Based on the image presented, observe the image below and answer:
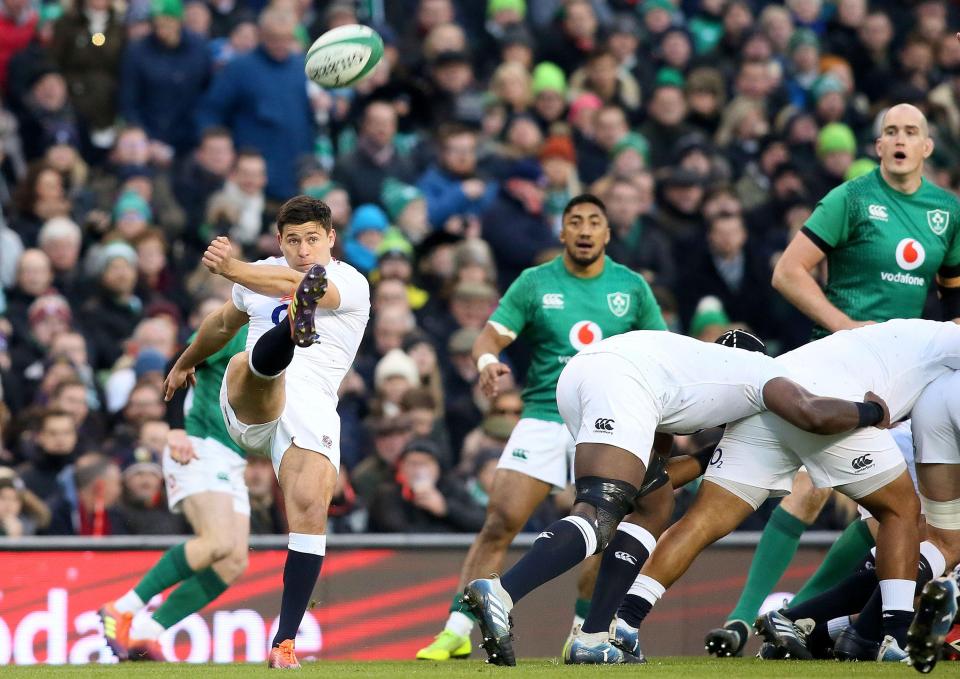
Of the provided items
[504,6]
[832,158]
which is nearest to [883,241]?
[832,158]

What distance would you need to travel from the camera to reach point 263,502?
1159 centimetres

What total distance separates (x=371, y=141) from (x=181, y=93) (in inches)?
71.9

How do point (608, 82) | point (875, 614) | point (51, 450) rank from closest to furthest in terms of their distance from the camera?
point (875, 614), point (51, 450), point (608, 82)

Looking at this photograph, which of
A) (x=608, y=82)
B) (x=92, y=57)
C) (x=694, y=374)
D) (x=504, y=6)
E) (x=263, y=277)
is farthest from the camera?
(x=504, y=6)

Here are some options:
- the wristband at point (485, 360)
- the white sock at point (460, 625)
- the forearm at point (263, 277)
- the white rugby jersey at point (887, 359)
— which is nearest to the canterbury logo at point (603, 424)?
the white rugby jersey at point (887, 359)

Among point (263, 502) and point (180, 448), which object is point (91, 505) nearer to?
point (263, 502)

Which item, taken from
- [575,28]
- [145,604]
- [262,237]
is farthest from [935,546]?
[575,28]

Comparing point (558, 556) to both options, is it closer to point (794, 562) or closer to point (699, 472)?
point (699, 472)

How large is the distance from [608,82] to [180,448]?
7.75 metres

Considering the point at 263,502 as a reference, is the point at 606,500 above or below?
above

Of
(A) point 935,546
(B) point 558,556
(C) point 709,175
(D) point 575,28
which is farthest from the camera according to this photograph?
(D) point 575,28

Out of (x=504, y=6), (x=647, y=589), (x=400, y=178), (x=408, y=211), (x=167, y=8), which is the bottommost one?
(x=647, y=589)

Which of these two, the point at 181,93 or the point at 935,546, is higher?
the point at 181,93

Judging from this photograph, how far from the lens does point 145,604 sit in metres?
9.64
